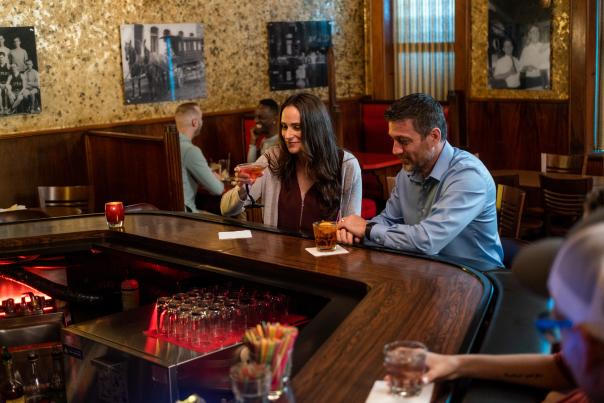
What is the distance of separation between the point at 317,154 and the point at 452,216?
0.90m

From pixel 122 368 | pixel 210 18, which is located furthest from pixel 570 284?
pixel 210 18

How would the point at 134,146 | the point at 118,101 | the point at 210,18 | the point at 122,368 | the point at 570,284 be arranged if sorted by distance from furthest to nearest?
1. the point at 210,18
2. the point at 118,101
3. the point at 134,146
4. the point at 122,368
5. the point at 570,284

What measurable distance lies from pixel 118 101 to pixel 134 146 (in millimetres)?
1133

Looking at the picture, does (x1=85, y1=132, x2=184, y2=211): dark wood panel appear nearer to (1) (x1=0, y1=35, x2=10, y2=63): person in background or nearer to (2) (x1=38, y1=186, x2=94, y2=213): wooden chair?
(2) (x1=38, y1=186, x2=94, y2=213): wooden chair

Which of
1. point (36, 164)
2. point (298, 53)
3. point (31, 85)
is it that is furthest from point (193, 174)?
point (298, 53)

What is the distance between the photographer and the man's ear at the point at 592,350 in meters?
1.01

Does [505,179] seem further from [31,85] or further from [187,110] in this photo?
[31,85]

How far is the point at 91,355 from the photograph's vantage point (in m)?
3.01

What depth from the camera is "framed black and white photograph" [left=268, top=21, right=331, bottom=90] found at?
336 inches

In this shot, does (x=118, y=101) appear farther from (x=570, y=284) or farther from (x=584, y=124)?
(x=570, y=284)

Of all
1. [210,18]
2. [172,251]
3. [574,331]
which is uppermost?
[210,18]

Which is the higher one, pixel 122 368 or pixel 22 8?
pixel 22 8

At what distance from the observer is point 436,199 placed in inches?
133

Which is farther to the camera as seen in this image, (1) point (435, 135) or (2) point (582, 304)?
(1) point (435, 135)
